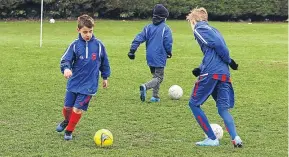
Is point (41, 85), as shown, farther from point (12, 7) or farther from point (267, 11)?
point (267, 11)

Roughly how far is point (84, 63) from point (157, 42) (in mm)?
3271

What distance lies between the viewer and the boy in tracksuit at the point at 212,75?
6898 millimetres

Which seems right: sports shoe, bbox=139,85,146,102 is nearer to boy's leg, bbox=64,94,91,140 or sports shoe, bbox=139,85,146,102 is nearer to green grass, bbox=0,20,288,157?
green grass, bbox=0,20,288,157

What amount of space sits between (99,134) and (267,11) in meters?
29.5

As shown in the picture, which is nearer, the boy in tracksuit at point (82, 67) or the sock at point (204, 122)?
the sock at point (204, 122)

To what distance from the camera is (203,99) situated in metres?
7.04

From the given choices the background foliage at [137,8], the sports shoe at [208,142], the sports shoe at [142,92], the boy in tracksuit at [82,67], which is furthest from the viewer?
the background foliage at [137,8]

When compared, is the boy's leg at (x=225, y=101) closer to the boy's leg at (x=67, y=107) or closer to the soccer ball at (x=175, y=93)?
the boy's leg at (x=67, y=107)

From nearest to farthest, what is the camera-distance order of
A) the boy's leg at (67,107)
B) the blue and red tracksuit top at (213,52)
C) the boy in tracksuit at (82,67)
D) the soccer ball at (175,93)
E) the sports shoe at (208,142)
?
the blue and red tracksuit top at (213,52)
the sports shoe at (208,142)
the boy in tracksuit at (82,67)
the boy's leg at (67,107)
the soccer ball at (175,93)

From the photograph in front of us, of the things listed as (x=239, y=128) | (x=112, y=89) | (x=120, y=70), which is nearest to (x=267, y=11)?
(x=120, y=70)

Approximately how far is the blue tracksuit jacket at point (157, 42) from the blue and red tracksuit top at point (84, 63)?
9.91 ft

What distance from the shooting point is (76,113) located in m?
7.32

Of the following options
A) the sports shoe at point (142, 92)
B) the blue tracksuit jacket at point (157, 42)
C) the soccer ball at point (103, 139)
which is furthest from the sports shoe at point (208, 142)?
the blue tracksuit jacket at point (157, 42)

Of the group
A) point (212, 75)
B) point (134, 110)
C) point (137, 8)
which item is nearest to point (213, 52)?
point (212, 75)
